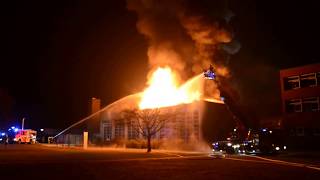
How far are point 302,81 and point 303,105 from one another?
294cm

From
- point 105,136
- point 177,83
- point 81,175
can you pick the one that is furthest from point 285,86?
point 81,175

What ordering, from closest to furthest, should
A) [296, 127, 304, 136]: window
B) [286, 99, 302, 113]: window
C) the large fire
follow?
[296, 127, 304, 136]: window, the large fire, [286, 99, 302, 113]: window

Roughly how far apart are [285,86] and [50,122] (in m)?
61.7

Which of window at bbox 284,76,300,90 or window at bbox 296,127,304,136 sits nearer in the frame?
window at bbox 296,127,304,136

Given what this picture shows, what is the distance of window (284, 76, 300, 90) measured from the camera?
51.0 meters

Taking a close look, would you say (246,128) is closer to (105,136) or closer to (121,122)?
(121,122)

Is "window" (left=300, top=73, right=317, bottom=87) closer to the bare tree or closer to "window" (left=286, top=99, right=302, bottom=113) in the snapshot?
"window" (left=286, top=99, right=302, bottom=113)

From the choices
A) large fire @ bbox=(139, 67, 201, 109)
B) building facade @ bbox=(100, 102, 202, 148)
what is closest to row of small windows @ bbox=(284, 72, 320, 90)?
large fire @ bbox=(139, 67, 201, 109)

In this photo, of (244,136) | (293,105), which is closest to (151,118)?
(244,136)

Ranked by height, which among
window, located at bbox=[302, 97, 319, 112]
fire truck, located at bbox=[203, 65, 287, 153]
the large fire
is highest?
the large fire

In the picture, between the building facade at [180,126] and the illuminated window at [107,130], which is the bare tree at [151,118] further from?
the illuminated window at [107,130]

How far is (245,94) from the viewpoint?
58844 millimetres

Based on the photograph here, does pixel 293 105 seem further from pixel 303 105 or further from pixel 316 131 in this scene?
pixel 316 131

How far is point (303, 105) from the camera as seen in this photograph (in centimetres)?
5019
